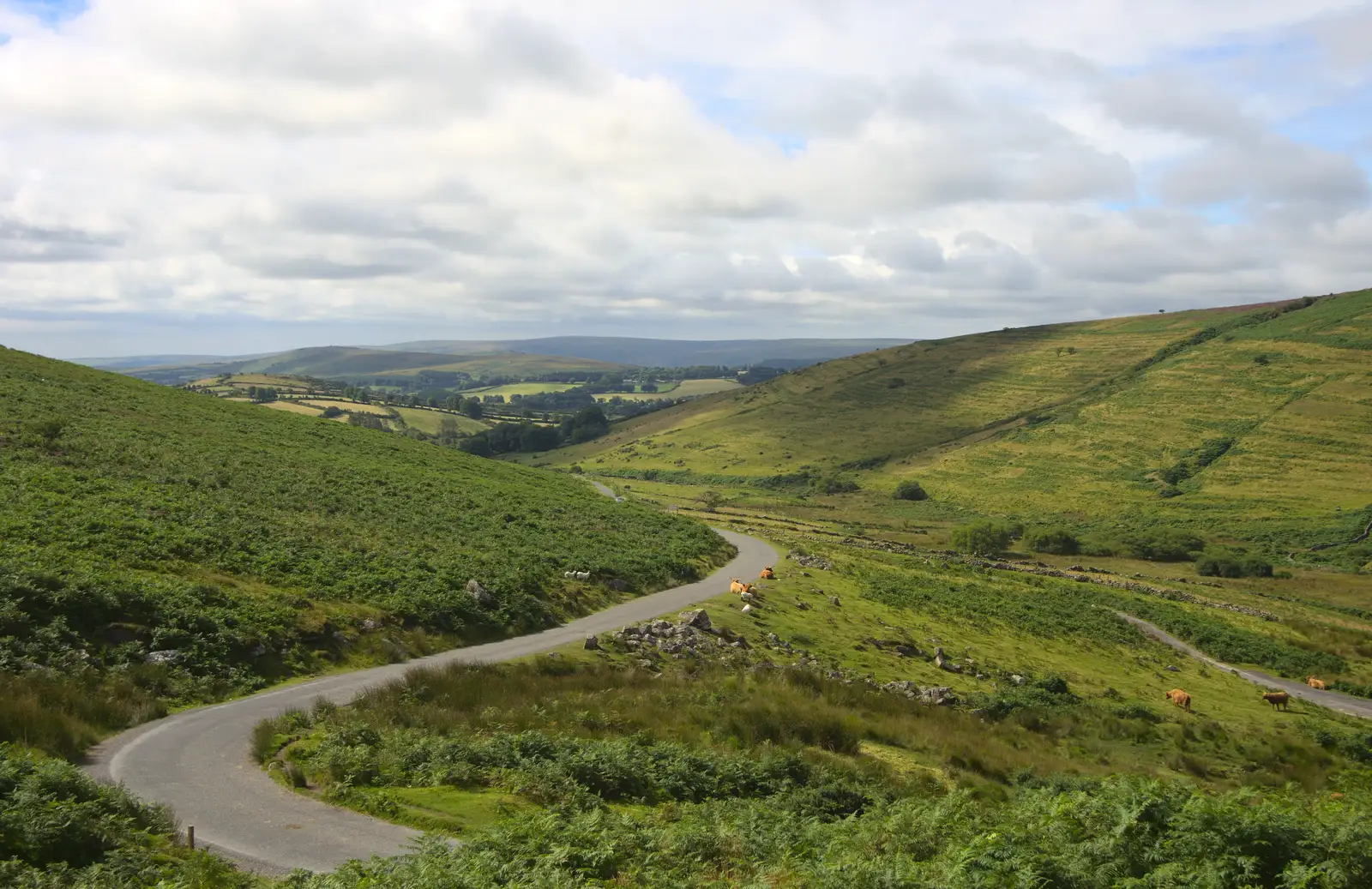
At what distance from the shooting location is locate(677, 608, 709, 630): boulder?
35156mm

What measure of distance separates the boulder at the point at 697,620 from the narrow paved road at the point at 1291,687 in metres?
35.0

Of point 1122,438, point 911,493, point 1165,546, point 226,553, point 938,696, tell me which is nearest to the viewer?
point 938,696

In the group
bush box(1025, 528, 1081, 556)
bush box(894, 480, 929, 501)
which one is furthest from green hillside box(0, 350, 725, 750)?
bush box(894, 480, 929, 501)

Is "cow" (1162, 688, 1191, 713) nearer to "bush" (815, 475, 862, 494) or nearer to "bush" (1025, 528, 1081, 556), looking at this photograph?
"bush" (1025, 528, 1081, 556)

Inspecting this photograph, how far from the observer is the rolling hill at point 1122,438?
119 metres

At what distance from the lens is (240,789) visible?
51.2ft

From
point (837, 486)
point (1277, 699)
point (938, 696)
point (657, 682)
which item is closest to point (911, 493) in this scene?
point (837, 486)

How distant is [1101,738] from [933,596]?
81.7 ft

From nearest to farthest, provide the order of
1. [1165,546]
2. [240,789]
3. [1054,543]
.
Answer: [240,789], [1165,546], [1054,543]

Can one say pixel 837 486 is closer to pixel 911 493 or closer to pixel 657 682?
pixel 911 493

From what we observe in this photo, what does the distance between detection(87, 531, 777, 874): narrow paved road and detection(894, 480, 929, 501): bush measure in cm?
11932

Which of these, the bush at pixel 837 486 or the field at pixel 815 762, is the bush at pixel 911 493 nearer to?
the bush at pixel 837 486

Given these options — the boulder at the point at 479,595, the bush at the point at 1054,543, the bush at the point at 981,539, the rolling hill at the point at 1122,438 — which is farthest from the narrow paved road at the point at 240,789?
the rolling hill at the point at 1122,438

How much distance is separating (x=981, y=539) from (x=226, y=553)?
273ft
